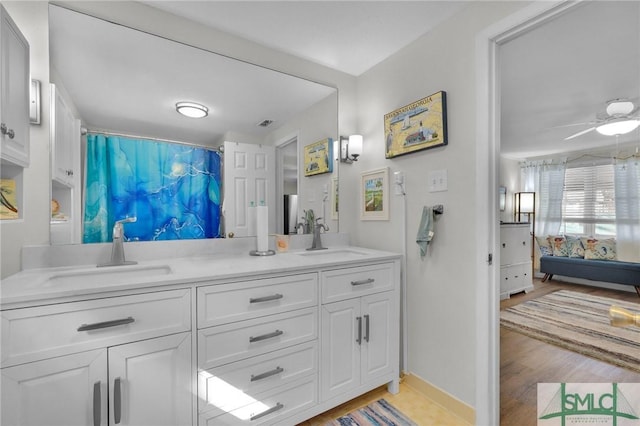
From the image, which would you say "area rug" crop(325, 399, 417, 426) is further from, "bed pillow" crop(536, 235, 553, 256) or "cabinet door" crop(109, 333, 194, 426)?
"bed pillow" crop(536, 235, 553, 256)

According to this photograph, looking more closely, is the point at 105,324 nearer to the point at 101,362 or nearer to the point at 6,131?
the point at 101,362

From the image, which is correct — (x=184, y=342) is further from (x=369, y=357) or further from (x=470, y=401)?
(x=470, y=401)

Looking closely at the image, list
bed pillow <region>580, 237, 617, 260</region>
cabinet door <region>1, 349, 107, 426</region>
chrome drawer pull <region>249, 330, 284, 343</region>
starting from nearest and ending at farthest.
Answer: cabinet door <region>1, 349, 107, 426</region>, chrome drawer pull <region>249, 330, 284, 343</region>, bed pillow <region>580, 237, 617, 260</region>

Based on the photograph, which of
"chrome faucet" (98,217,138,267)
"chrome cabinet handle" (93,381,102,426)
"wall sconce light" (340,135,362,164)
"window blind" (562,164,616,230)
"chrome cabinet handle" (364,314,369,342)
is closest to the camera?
"chrome cabinet handle" (93,381,102,426)

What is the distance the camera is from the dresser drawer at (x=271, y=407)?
1244mm

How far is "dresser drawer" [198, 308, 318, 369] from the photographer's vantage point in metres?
1.21

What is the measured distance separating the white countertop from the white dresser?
3.17 m

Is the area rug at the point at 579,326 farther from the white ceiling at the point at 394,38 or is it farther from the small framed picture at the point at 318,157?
the small framed picture at the point at 318,157

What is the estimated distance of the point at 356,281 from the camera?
1.66 metres

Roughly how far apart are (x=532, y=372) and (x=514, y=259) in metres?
2.54

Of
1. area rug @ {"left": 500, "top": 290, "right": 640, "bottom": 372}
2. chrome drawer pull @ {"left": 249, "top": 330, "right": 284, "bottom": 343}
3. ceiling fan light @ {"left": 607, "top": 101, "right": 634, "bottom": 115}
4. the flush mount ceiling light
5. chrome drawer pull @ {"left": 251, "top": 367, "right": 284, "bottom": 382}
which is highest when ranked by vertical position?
ceiling fan light @ {"left": 607, "top": 101, "right": 634, "bottom": 115}

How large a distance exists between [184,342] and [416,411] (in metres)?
1.39

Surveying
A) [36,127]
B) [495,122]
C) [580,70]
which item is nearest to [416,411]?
[495,122]

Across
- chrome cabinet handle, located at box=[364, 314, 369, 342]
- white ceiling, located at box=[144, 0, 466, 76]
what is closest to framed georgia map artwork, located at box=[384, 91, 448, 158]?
white ceiling, located at box=[144, 0, 466, 76]
